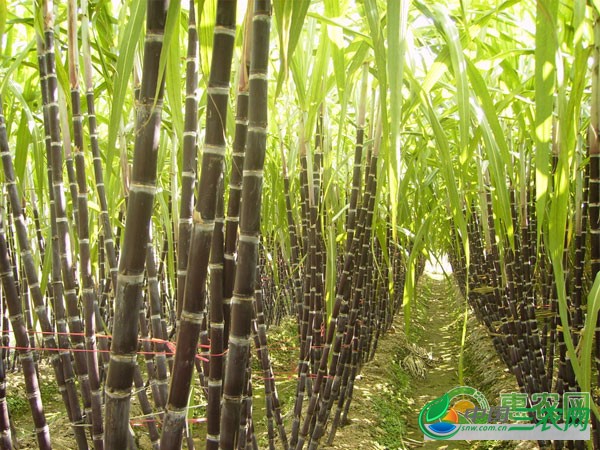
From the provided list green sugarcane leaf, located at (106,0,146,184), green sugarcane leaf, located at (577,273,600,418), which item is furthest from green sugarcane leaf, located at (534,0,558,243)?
green sugarcane leaf, located at (106,0,146,184)

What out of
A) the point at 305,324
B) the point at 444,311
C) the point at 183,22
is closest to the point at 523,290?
the point at 305,324

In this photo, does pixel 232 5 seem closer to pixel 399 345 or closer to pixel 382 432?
pixel 382 432

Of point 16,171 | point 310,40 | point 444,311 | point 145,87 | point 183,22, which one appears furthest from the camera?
point 444,311

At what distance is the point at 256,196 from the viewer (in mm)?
658

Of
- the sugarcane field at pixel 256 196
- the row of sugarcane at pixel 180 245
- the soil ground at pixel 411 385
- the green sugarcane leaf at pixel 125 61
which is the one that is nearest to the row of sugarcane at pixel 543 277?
the sugarcane field at pixel 256 196

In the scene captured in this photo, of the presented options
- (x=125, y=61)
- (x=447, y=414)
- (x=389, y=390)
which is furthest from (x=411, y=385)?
(x=125, y=61)

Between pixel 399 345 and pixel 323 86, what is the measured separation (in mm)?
2915

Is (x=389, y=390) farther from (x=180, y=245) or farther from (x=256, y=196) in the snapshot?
(x=256, y=196)

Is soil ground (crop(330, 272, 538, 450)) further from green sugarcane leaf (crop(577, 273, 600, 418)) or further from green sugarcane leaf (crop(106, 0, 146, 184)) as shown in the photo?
green sugarcane leaf (crop(106, 0, 146, 184))

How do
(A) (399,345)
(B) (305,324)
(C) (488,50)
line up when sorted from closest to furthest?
(C) (488,50), (B) (305,324), (A) (399,345)

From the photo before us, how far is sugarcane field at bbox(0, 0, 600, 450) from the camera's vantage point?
58cm

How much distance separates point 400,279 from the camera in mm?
3807

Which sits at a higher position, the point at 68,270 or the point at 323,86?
the point at 323,86

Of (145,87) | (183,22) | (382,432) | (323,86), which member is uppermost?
(183,22)
